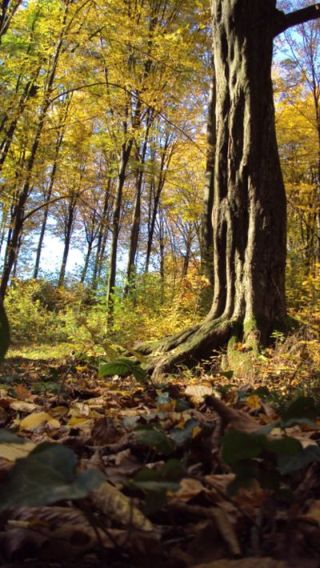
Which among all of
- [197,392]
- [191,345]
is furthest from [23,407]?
[191,345]

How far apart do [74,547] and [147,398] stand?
1.69 m

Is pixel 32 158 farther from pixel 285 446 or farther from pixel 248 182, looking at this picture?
pixel 285 446

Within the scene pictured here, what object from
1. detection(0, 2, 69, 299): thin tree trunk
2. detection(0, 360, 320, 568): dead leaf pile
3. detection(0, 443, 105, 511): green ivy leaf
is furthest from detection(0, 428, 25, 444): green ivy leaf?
detection(0, 2, 69, 299): thin tree trunk

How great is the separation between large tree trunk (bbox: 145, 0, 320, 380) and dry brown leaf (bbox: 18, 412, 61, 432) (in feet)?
10.9

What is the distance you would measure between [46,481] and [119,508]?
17 cm

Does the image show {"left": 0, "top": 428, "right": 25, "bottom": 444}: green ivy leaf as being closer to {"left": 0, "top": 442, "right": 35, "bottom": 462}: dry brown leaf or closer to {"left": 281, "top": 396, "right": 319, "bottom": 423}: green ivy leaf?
{"left": 0, "top": 442, "right": 35, "bottom": 462}: dry brown leaf

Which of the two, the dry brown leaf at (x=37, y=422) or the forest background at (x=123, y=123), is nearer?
the dry brown leaf at (x=37, y=422)

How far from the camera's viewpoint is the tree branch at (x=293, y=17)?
17.9 ft

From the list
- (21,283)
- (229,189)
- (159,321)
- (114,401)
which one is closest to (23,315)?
(21,283)

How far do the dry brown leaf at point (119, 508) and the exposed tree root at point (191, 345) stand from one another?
382 centimetres

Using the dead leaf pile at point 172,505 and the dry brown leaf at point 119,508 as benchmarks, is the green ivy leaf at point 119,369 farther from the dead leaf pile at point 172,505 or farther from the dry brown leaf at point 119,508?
the dry brown leaf at point 119,508

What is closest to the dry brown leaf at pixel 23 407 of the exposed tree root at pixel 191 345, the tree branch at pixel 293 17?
the exposed tree root at pixel 191 345

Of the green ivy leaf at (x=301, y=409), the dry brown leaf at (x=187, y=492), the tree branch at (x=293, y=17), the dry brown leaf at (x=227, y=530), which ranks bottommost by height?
the dry brown leaf at (x=227, y=530)

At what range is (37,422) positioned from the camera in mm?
1714
